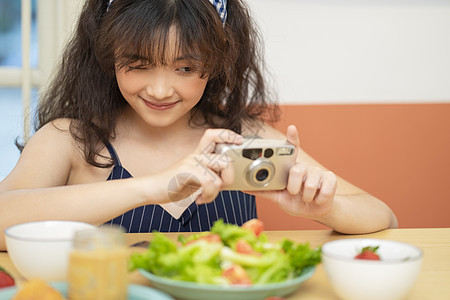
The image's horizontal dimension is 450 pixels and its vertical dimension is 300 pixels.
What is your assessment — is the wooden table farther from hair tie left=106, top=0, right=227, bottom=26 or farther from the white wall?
the white wall

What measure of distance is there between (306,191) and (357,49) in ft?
3.09

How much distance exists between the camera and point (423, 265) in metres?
0.89

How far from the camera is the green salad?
67 centimetres

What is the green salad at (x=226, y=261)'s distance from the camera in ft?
2.20

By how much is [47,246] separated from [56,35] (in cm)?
146

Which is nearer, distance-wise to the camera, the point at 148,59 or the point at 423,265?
the point at 423,265

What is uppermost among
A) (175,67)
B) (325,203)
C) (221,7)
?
(221,7)

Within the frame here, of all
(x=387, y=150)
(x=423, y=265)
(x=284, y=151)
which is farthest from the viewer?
(x=387, y=150)

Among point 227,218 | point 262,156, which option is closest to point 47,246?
point 262,156

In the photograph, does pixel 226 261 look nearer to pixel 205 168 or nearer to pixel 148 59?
pixel 205 168

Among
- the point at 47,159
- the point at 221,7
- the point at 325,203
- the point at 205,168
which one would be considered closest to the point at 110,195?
the point at 205,168

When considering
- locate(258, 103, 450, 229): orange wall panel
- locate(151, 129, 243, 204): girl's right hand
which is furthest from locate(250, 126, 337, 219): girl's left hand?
locate(258, 103, 450, 229): orange wall panel

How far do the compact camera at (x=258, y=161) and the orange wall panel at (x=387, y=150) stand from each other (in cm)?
75

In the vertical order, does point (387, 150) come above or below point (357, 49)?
below
